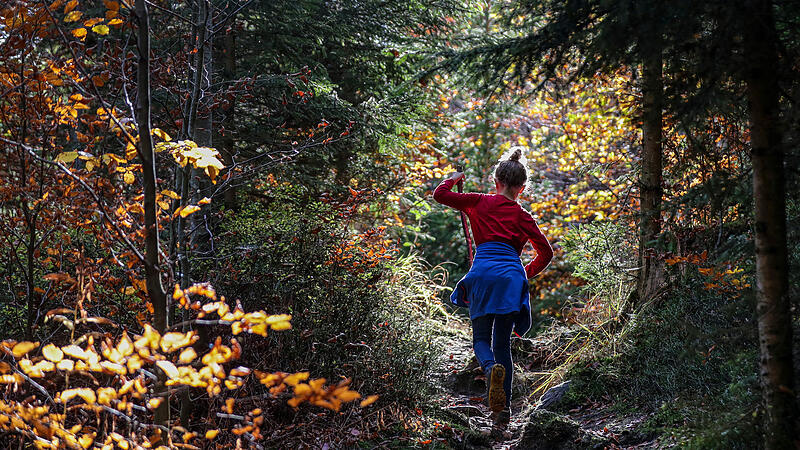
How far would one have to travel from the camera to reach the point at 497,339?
4.55 m

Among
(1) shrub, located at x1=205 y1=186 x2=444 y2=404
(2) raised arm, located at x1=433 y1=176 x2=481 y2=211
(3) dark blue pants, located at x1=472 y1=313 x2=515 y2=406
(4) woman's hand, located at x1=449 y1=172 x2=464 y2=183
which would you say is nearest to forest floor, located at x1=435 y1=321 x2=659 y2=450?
(3) dark blue pants, located at x1=472 y1=313 x2=515 y2=406

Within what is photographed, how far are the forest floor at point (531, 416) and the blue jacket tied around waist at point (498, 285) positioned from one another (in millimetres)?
788

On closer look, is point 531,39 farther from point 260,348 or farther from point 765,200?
point 260,348

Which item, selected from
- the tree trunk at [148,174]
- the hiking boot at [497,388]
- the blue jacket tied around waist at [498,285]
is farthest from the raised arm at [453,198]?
the tree trunk at [148,174]

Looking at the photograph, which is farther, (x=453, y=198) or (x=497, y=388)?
(x=453, y=198)

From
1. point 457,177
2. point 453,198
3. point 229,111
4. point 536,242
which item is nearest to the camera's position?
point 536,242

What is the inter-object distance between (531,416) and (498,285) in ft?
3.34

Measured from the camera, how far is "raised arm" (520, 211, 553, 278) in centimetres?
464

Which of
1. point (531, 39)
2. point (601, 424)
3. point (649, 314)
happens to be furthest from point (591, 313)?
point (531, 39)

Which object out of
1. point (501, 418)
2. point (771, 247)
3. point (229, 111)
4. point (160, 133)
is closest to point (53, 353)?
point (160, 133)

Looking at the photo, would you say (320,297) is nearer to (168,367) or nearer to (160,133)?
(160,133)

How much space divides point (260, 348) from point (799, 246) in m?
4.30

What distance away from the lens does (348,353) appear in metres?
4.79

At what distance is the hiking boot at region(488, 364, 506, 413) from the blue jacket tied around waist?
46cm
